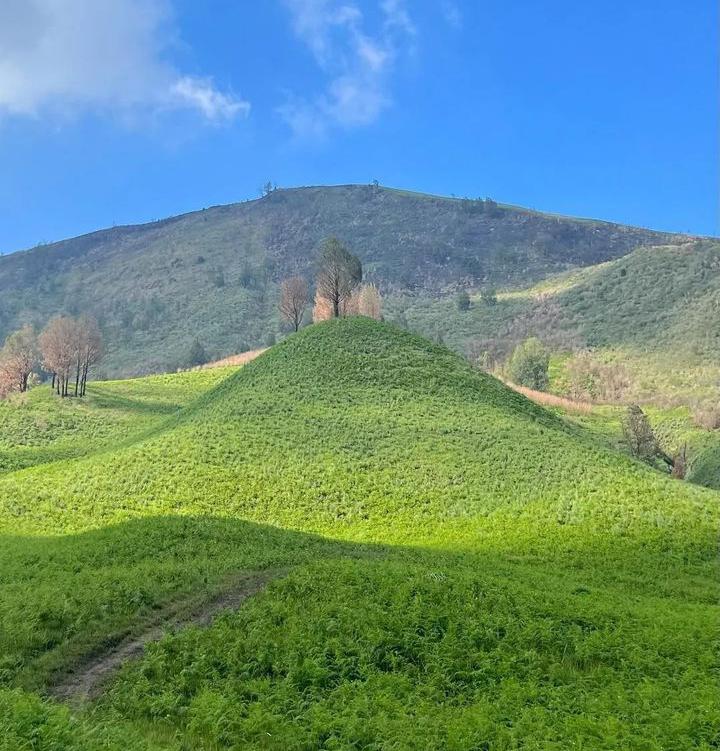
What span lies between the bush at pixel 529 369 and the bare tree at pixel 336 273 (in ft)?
128

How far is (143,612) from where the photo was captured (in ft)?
55.4

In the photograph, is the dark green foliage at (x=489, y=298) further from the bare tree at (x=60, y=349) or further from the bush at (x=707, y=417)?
the bare tree at (x=60, y=349)

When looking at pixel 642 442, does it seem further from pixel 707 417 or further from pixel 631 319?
pixel 631 319

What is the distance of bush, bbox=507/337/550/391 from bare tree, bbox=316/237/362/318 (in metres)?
39.1

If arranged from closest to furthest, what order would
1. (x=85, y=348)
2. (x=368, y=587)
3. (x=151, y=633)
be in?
(x=151, y=633)
(x=368, y=587)
(x=85, y=348)

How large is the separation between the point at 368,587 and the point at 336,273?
57.9m

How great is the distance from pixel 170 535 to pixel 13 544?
264 inches

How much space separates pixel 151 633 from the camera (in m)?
15.8

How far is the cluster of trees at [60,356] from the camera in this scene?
72.6m

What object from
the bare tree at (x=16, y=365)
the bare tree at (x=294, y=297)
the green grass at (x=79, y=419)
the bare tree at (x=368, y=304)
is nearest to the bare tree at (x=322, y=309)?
the bare tree at (x=294, y=297)

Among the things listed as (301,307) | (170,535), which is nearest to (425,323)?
(301,307)

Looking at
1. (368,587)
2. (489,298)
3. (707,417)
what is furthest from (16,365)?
(489,298)

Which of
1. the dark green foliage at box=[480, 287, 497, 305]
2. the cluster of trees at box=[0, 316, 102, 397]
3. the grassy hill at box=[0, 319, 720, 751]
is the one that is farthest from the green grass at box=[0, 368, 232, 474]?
the dark green foliage at box=[480, 287, 497, 305]

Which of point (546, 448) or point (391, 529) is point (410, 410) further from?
point (391, 529)
